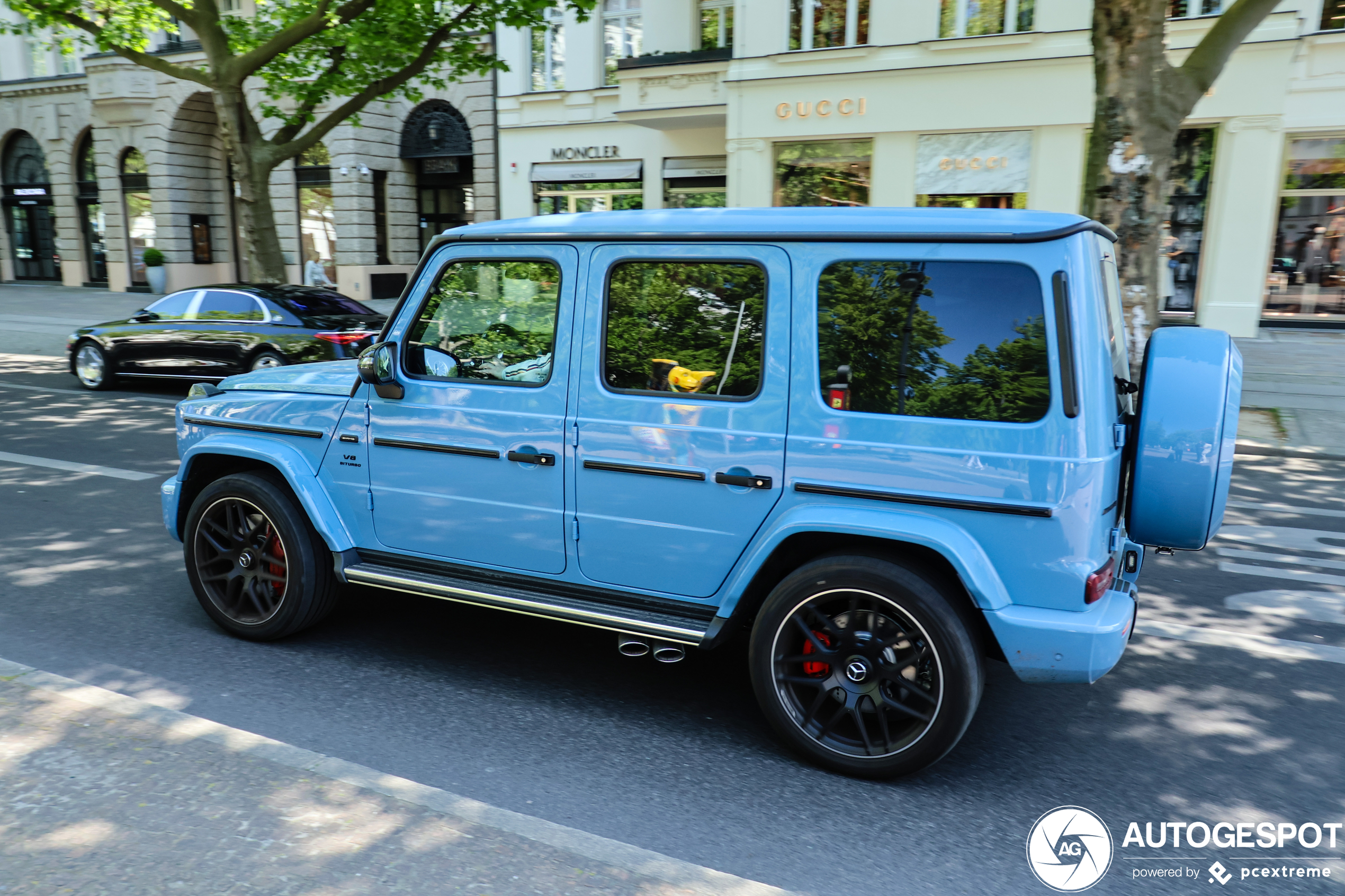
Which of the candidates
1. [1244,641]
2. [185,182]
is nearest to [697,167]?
[185,182]

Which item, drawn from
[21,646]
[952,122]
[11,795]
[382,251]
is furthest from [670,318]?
[382,251]

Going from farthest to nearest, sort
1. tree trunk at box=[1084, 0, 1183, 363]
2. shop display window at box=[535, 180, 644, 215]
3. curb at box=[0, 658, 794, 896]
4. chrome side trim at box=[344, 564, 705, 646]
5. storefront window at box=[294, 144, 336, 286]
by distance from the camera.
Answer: storefront window at box=[294, 144, 336, 286], shop display window at box=[535, 180, 644, 215], tree trunk at box=[1084, 0, 1183, 363], chrome side trim at box=[344, 564, 705, 646], curb at box=[0, 658, 794, 896]

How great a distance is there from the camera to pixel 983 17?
18.0 meters

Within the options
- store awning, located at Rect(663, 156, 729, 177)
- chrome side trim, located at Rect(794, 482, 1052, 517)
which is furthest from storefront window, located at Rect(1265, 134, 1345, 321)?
chrome side trim, located at Rect(794, 482, 1052, 517)

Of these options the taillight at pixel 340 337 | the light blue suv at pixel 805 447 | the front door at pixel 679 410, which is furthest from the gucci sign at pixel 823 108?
the front door at pixel 679 410

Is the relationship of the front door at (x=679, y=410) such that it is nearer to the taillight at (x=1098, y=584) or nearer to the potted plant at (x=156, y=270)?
the taillight at (x=1098, y=584)

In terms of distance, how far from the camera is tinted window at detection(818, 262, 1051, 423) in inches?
126

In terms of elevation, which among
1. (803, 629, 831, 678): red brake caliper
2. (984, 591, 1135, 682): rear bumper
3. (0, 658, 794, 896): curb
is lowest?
(0, 658, 794, 896): curb

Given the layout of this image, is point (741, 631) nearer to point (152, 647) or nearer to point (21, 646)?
point (152, 647)

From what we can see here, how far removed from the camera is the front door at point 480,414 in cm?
394

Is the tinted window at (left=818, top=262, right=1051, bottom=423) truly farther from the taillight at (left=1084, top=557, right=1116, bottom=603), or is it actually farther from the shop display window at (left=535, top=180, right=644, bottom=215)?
the shop display window at (left=535, top=180, right=644, bottom=215)

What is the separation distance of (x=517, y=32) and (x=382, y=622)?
2163cm

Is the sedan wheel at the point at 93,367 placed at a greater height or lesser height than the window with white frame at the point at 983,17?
lesser

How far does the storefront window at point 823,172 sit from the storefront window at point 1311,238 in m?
7.80
